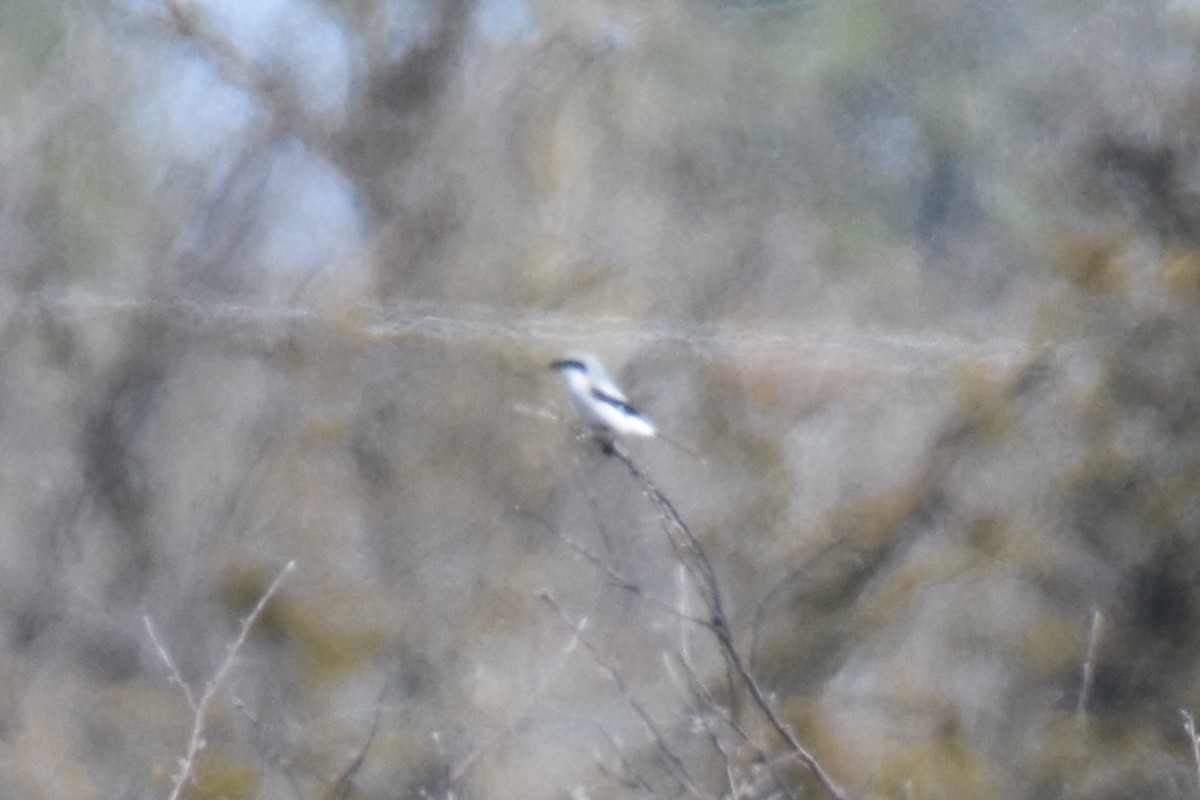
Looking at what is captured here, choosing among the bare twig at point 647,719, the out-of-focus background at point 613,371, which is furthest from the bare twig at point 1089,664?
the bare twig at point 647,719

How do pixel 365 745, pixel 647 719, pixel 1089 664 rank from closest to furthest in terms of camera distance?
pixel 647 719
pixel 1089 664
pixel 365 745

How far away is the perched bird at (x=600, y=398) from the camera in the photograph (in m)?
3.22

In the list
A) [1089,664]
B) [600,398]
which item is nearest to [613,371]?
[600,398]

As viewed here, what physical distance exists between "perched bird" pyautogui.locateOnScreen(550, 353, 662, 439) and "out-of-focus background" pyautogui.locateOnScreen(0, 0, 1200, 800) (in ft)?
0.23

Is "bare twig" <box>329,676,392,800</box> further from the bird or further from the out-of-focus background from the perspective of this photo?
the bird

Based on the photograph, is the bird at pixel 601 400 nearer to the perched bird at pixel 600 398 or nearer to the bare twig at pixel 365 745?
the perched bird at pixel 600 398

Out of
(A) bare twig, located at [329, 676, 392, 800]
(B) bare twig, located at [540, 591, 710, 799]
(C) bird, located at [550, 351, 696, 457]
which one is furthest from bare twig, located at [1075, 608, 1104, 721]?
(A) bare twig, located at [329, 676, 392, 800]

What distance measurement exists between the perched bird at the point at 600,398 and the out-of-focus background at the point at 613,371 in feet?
0.23

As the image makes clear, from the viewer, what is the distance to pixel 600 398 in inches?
127

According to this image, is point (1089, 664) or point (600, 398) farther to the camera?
point (600, 398)

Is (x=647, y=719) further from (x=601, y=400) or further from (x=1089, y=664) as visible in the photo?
(x=601, y=400)

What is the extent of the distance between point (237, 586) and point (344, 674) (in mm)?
325

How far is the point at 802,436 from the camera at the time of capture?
11.3 feet

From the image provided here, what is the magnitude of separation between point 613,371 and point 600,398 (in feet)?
0.78
